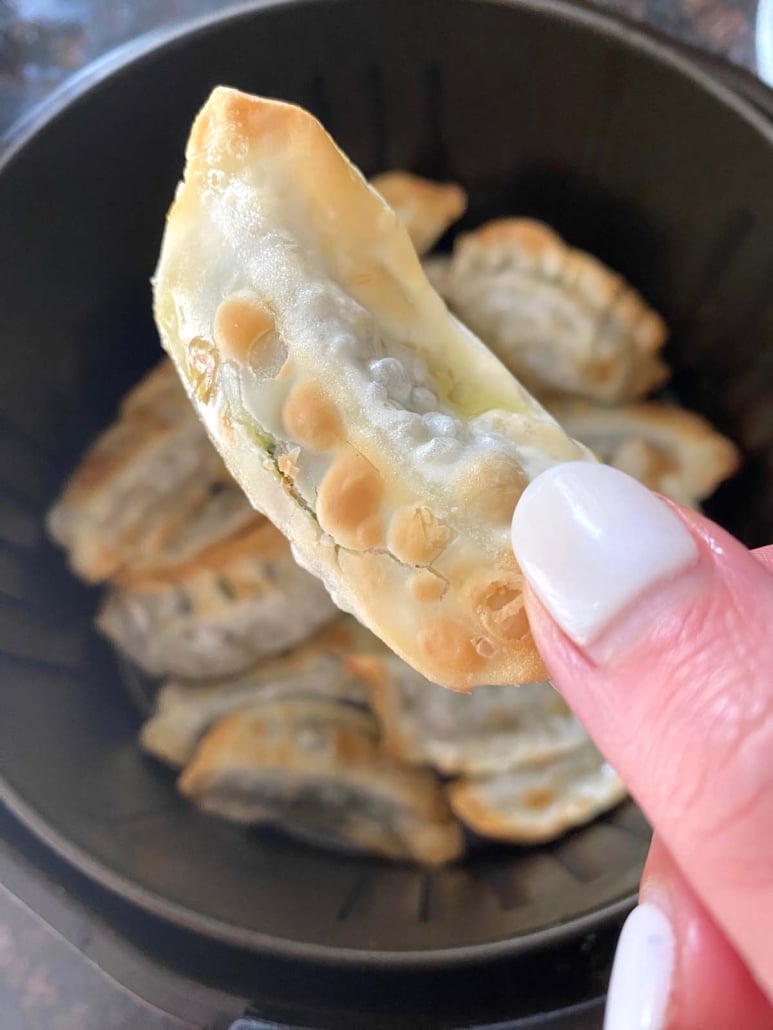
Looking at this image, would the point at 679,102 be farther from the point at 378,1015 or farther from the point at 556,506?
the point at 378,1015

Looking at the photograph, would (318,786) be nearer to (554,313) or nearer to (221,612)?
(221,612)

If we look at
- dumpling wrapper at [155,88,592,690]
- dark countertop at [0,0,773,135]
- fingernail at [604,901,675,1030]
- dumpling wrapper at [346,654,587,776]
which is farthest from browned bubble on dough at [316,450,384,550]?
dark countertop at [0,0,773,135]

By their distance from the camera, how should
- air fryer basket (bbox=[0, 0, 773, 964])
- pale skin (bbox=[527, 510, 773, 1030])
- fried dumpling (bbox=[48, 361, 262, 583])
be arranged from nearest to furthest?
pale skin (bbox=[527, 510, 773, 1030]) < air fryer basket (bbox=[0, 0, 773, 964]) < fried dumpling (bbox=[48, 361, 262, 583])

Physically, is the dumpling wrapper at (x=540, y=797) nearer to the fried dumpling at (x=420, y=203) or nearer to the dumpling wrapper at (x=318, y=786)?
the dumpling wrapper at (x=318, y=786)

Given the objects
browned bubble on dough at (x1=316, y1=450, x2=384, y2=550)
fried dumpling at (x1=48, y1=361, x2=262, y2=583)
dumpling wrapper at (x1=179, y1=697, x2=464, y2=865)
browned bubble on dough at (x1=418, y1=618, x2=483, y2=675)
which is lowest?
dumpling wrapper at (x1=179, y1=697, x2=464, y2=865)

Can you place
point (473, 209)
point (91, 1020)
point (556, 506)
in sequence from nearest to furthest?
point (556, 506) < point (91, 1020) < point (473, 209)

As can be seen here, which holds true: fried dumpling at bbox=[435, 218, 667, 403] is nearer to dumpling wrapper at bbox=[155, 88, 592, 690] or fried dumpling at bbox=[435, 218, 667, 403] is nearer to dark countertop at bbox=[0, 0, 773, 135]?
dark countertop at bbox=[0, 0, 773, 135]

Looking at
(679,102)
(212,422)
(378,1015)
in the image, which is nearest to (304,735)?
(378,1015)
